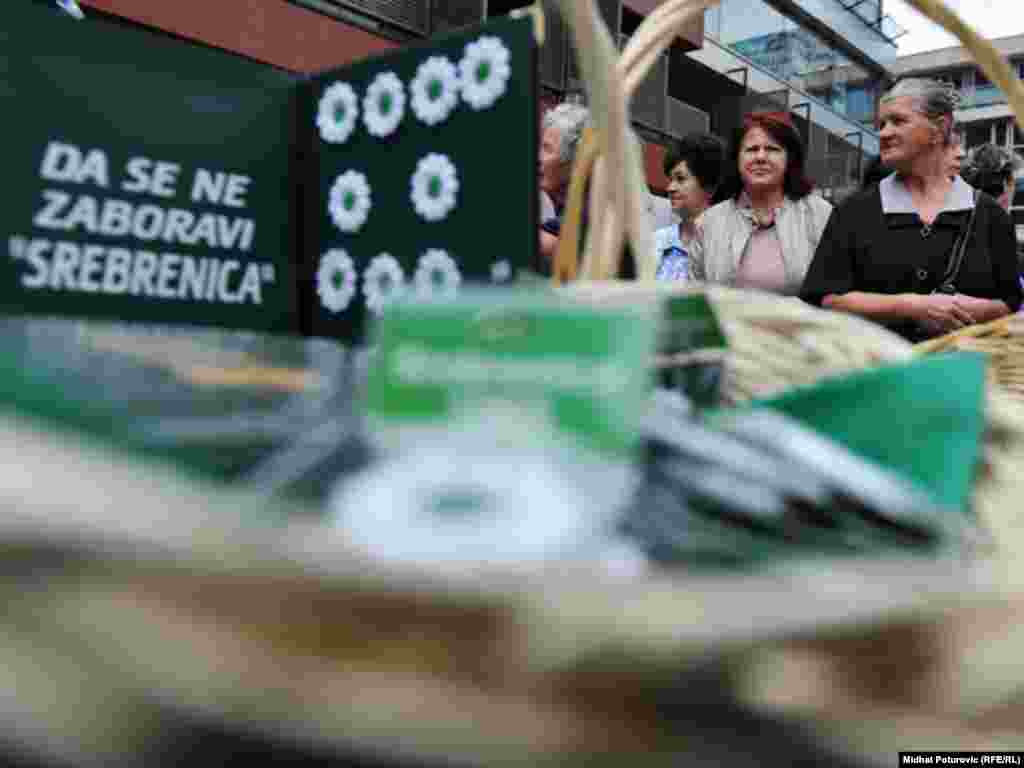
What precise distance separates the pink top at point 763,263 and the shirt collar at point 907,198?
22 cm

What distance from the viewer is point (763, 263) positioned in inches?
71.2

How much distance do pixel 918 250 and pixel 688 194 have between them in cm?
76

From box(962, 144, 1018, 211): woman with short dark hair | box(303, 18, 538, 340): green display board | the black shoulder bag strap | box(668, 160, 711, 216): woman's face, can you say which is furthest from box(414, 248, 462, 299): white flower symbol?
box(962, 144, 1018, 211): woman with short dark hair

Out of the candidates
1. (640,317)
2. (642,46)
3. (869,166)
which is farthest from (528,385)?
(869,166)

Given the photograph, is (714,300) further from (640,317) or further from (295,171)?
(295,171)

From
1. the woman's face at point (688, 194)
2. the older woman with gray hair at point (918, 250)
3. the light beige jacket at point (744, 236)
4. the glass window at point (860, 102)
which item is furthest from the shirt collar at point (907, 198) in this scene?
the glass window at point (860, 102)

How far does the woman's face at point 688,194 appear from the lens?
7.29 feet

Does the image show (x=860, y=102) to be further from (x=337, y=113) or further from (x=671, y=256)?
(x=337, y=113)

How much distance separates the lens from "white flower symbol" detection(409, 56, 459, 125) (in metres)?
0.66

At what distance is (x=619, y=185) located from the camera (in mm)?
504

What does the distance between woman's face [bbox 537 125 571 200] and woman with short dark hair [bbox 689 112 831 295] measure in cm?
39

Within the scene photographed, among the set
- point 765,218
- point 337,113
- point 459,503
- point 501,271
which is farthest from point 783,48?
point 459,503

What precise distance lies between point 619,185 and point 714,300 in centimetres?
8

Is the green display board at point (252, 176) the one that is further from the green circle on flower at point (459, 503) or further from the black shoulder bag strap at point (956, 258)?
the black shoulder bag strap at point (956, 258)
